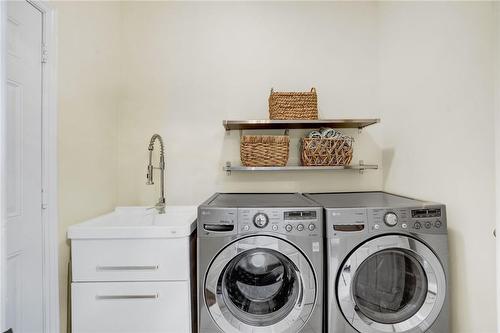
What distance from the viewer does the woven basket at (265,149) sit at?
1947mm

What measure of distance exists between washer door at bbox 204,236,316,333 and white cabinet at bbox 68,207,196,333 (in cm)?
20

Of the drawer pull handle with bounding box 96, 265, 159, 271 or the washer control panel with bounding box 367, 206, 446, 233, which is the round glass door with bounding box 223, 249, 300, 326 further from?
the washer control panel with bounding box 367, 206, 446, 233

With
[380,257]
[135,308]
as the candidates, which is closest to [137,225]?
[135,308]

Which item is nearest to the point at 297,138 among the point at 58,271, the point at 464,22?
the point at 464,22

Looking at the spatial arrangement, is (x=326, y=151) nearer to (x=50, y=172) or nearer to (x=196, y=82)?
(x=196, y=82)

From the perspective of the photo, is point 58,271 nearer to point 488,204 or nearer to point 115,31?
point 115,31

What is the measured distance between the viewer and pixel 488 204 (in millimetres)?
1289

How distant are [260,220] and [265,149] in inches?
26.1

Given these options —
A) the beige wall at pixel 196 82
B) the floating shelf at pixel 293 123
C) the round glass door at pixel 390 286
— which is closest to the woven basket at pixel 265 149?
the floating shelf at pixel 293 123

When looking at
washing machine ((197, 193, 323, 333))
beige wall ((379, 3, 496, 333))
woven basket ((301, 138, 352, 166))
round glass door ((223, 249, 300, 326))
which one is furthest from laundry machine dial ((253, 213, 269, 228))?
beige wall ((379, 3, 496, 333))

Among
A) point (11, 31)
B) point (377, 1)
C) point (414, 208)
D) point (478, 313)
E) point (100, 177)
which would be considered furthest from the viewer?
point (377, 1)

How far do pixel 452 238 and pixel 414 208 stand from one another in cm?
33

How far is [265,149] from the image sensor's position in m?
1.95

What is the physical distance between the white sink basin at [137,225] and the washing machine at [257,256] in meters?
0.20
